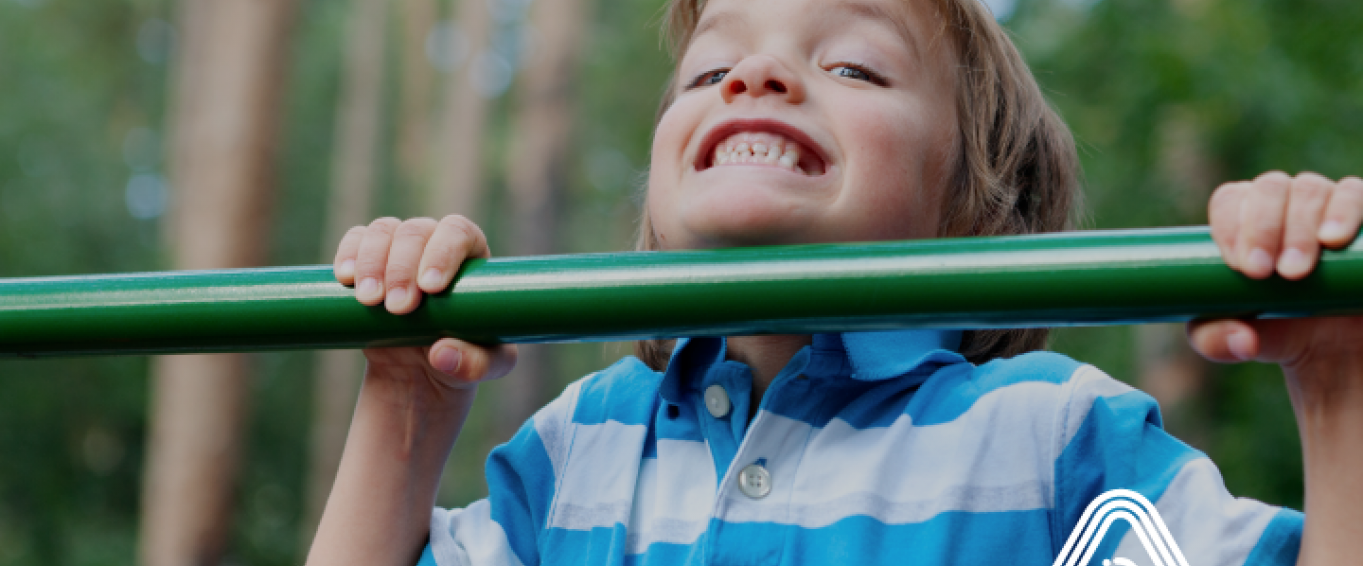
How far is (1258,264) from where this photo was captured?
2.19 feet

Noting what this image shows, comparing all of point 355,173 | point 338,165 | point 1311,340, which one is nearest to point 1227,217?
point 1311,340

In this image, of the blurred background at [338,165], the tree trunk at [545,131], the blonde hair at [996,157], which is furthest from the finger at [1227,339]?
the tree trunk at [545,131]

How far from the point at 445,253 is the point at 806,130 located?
416mm

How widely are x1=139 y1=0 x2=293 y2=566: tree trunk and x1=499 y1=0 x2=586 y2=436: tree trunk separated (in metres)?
2.77

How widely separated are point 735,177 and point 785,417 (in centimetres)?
24

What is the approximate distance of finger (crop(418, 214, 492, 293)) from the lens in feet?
2.69

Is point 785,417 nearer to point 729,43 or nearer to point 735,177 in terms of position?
point 735,177

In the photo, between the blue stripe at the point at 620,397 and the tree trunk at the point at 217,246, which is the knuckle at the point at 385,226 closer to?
the blue stripe at the point at 620,397

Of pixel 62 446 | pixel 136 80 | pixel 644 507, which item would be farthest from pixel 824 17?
pixel 136 80

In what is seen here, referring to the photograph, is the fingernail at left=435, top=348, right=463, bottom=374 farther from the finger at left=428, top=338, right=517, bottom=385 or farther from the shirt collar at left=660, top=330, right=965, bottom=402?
the shirt collar at left=660, top=330, right=965, bottom=402

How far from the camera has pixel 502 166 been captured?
17422 mm

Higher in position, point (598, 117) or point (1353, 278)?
point (598, 117)

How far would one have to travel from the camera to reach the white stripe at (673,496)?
3.35ft

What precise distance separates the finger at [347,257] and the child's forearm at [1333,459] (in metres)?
0.70
